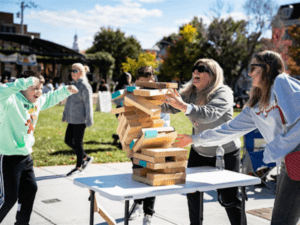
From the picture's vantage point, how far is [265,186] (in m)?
6.82

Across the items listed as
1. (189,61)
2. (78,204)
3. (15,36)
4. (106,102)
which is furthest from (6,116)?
(189,61)

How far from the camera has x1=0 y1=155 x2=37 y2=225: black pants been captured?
11.9 ft

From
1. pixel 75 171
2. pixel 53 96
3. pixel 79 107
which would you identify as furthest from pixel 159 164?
pixel 75 171

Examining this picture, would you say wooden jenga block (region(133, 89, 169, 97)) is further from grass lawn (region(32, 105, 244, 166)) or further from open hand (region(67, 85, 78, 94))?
grass lawn (region(32, 105, 244, 166))

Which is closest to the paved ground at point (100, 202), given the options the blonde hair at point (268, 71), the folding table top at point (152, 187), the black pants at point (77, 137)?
the black pants at point (77, 137)

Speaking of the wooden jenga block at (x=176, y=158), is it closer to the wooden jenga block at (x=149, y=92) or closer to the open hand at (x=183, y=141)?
the open hand at (x=183, y=141)

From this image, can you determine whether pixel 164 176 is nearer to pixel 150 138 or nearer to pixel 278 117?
pixel 150 138

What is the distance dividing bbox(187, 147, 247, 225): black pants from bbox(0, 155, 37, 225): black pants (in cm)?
170

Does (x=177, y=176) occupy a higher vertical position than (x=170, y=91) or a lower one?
lower

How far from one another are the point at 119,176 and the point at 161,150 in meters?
0.53

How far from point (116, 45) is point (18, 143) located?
207 ft

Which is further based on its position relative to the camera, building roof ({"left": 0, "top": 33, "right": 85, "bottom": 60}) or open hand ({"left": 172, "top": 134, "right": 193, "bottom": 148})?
building roof ({"left": 0, "top": 33, "right": 85, "bottom": 60})

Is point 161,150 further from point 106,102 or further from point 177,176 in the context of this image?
point 106,102

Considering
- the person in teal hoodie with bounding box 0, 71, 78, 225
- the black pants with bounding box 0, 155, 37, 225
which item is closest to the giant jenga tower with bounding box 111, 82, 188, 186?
the person in teal hoodie with bounding box 0, 71, 78, 225
